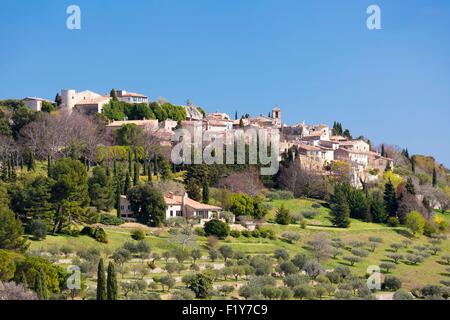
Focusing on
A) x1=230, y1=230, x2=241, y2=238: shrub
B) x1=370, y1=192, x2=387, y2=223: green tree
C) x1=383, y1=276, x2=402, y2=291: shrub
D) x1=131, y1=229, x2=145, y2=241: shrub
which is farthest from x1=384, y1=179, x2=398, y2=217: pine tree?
x1=131, y1=229, x2=145, y2=241: shrub

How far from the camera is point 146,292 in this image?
33.2 m

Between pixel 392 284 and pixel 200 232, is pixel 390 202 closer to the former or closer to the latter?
pixel 200 232

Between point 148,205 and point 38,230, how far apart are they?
8.75m

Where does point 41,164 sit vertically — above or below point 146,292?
above

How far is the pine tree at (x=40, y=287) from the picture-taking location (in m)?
29.3

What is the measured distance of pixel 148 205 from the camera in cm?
4641

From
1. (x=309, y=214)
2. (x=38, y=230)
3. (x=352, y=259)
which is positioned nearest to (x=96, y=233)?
(x=38, y=230)

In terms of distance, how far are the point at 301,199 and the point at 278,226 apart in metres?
9.59
